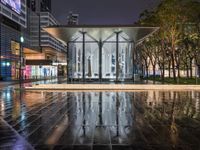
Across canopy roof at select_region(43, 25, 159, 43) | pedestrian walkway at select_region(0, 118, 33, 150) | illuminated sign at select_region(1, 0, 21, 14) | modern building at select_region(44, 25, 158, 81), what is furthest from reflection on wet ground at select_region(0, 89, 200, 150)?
illuminated sign at select_region(1, 0, 21, 14)

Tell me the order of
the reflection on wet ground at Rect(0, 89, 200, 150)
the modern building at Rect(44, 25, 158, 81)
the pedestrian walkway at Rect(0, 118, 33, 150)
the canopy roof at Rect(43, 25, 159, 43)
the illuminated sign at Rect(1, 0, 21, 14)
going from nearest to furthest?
the pedestrian walkway at Rect(0, 118, 33, 150)
the reflection on wet ground at Rect(0, 89, 200, 150)
the canopy roof at Rect(43, 25, 159, 43)
the modern building at Rect(44, 25, 158, 81)
the illuminated sign at Rect(1, 0, 21, 14)

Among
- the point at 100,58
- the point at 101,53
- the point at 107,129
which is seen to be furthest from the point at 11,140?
the point at 101,53

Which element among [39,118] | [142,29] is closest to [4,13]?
[142,29]

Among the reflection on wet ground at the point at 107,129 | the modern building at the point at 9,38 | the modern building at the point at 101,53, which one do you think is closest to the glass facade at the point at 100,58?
the modern building at the point at 101,53

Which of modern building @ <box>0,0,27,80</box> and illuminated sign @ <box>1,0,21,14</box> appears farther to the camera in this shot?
illuminated sign @ <box>1,0,21,14</box>

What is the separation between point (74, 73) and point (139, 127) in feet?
134

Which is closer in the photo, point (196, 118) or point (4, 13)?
point (196, 118)

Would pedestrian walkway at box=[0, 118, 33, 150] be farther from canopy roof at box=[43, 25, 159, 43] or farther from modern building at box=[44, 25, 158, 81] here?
modern building at box=[44, 25, 158, 81]

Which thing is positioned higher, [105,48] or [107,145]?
[105,48]

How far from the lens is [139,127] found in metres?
12.1

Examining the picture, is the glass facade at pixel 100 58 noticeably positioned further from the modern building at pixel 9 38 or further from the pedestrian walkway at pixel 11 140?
the pedestrian walkway at pixel 11 140

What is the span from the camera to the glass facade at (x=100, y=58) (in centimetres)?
5094

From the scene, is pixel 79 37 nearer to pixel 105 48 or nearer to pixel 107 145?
pixel 105 48

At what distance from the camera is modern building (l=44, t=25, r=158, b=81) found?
48.3 metres
